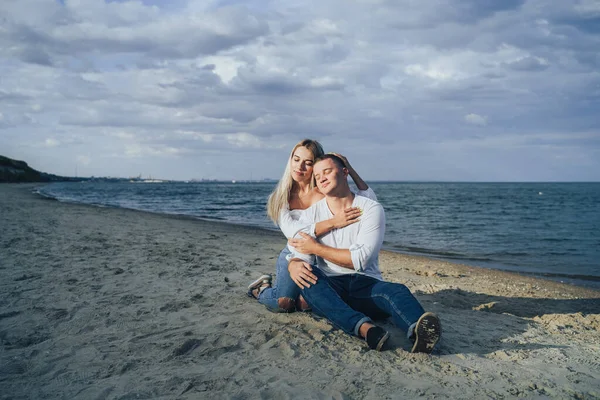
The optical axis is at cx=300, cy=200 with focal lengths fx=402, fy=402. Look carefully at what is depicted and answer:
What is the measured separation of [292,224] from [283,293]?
76 cm

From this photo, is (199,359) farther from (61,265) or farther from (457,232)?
(457,232)

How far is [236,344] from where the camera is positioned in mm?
3537

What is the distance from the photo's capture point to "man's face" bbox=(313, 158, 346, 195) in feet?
13.4

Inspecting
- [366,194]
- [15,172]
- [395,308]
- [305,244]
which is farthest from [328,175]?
[15,172]

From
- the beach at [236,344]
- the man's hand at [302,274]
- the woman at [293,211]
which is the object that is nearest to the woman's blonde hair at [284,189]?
the woman at [293,211]

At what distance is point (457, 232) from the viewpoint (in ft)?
53.8

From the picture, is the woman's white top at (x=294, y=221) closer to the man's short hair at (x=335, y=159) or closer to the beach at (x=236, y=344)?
the man's short hair at (x=335, y=159)

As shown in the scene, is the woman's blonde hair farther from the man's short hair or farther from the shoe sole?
the shoe sole

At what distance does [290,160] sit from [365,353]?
2.30 meters

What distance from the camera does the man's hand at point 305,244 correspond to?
13.3ft

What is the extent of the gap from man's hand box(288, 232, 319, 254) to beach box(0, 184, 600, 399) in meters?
0.73

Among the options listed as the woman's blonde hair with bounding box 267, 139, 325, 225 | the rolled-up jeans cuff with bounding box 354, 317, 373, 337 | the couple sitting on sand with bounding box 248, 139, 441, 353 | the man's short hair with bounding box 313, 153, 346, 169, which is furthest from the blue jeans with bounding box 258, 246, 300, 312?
the man's short hair with bounding box 313, 153, 346, 169

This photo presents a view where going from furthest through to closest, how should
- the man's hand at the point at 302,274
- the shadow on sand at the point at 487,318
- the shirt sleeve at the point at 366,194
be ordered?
the shirt sleeve at the point at 366,194
the man's hand at the point at 302,274
the shadow on sand at the point at 487,318

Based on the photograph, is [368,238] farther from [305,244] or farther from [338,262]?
[305,244]
